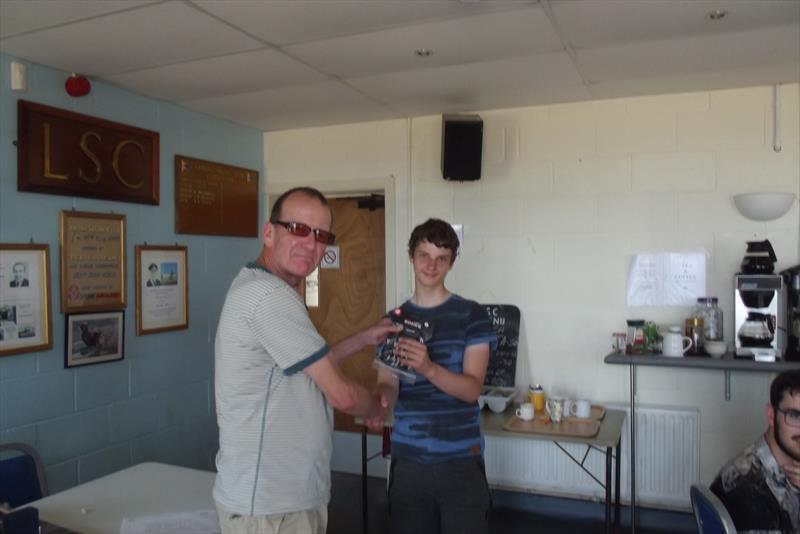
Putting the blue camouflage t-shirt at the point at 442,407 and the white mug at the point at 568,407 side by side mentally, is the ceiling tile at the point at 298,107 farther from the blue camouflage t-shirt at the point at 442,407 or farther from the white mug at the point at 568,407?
the white mug at the point at 568,407

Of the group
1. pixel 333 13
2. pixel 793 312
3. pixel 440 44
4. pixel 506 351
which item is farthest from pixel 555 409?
pixel 333 13

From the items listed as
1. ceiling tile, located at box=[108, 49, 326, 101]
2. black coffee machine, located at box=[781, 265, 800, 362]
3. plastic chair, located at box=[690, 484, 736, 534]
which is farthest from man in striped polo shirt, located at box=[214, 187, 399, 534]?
black coffee machine, located at box=[781, 265, 800, 362]

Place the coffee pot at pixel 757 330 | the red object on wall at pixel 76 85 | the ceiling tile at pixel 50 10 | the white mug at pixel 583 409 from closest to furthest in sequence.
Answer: the ceiling tile at pixel 50 10, the red object on wall at pixel 76 85, the coffee pot at pixel 757 330, the white mug at pixel 583 409

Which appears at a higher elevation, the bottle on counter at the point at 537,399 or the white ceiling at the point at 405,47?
the white ceiling at the point at 405,47

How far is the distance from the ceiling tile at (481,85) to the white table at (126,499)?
6.39 ft

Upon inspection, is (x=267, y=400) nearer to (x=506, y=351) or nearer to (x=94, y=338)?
(x=94, y=338)

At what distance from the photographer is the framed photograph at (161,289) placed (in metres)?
3.36

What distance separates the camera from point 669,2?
2.20m

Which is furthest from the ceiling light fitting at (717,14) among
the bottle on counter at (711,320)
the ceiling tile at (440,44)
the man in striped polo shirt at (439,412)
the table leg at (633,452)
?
the table leg at (633,452)

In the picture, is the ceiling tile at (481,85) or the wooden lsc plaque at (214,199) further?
the wooden lsc plaque at (214,199)

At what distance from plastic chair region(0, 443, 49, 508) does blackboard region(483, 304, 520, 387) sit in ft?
7.40

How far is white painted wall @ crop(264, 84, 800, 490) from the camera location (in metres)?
3.27

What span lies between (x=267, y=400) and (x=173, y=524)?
608 mm

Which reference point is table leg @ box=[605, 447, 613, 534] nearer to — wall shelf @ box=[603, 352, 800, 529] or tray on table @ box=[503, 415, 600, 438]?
tray on table @ box=[503, 415, 600, 438]
